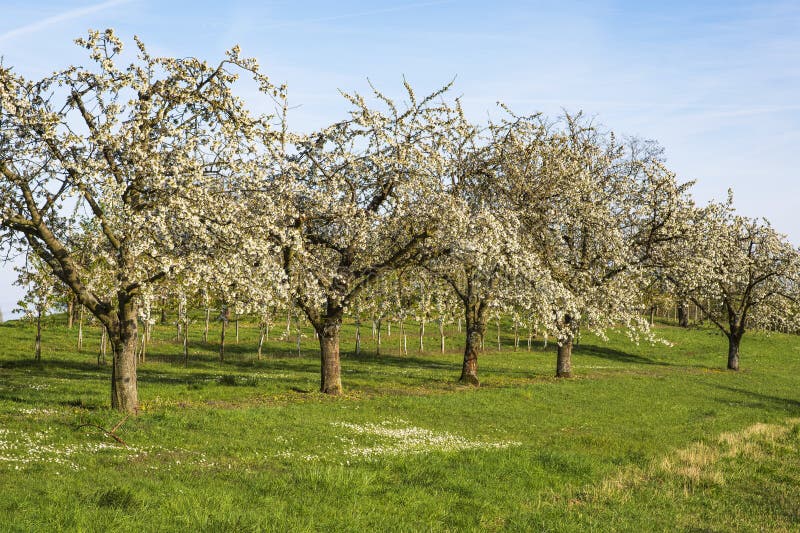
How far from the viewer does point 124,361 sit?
2347 centimetres

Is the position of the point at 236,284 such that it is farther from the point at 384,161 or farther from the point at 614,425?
the point at 614,425

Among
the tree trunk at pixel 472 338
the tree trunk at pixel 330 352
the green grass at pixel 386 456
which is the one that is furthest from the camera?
the tree trunk at pixel 472 338

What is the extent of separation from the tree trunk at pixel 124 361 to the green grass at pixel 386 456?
36.6 inches

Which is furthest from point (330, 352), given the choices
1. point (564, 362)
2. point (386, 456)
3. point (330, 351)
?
point (564, 362)

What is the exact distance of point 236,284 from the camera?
25.3 metres

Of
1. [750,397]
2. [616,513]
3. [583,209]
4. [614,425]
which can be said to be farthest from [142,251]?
[750,397]

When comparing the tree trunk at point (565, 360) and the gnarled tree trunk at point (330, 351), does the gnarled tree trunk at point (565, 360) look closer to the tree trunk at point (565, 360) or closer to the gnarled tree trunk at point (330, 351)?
the tree trunk at point (565, 360)

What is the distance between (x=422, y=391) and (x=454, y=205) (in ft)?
34.2

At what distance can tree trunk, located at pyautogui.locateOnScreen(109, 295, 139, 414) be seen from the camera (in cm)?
2322

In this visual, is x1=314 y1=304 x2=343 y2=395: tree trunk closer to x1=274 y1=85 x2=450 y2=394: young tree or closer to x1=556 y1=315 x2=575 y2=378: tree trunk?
x1=274 y1=85 x2=450 y2=394: young tree

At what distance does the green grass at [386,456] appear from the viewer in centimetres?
1233

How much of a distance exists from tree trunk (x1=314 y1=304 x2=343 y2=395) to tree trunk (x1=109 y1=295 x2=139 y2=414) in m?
10.1

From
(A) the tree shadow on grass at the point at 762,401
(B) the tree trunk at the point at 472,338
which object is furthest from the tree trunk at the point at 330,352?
(A) the tree shadow on grass at the point at 762,401

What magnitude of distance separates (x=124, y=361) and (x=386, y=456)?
11.5 meters
